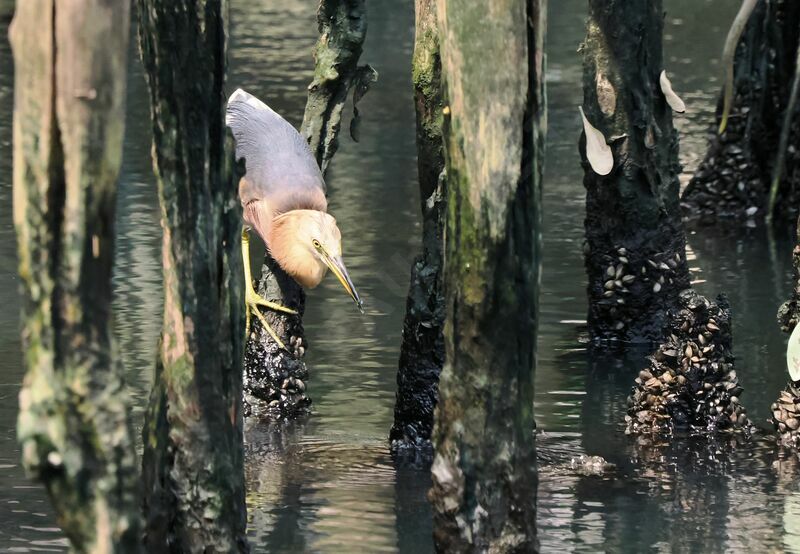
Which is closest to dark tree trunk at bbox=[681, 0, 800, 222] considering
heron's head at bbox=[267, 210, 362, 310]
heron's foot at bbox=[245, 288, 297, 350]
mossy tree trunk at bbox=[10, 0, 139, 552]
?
heron's head at bbox=[267, 210, 362, 310]

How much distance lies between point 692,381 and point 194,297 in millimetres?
3240

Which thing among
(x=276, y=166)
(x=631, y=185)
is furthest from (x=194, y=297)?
(x=631, y=185)

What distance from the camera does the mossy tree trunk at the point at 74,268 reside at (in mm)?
4191

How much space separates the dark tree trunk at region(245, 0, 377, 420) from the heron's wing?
21 cm

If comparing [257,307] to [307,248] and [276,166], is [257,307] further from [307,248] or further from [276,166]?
[276,166]

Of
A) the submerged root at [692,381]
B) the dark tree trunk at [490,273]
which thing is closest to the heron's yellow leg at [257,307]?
the submerged root at [692,381]

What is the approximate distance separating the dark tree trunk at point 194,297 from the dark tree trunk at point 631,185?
4.07 metres

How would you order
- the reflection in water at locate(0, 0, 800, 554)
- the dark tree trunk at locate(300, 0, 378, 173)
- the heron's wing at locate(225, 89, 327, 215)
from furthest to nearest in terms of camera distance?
the heron's wing at locate(225, 89, 327, 215)
the dark tree trunk at locate(300, 0, 378, 173)
the reflection in water at locate(0, 0, 800, 554)

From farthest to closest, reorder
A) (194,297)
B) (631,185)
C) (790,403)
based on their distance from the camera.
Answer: (631,185) → (790,403) → (194,297)

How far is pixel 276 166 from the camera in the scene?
27.4 ft

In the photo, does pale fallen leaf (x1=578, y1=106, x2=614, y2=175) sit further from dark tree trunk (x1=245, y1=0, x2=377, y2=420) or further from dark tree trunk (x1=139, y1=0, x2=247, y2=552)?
dark tree trunk (x1=139, y1=0, x2=247, y2=552)

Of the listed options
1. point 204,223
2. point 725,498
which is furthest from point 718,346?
point 204,223

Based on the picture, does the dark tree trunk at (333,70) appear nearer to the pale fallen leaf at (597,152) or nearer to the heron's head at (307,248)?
the heron's head at (307,248)

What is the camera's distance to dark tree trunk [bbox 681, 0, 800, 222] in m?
11.7
